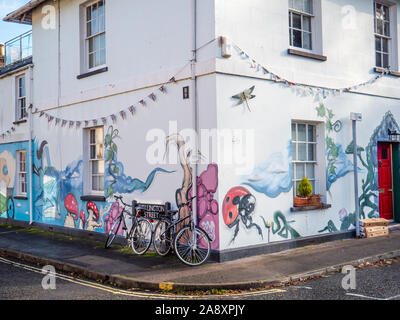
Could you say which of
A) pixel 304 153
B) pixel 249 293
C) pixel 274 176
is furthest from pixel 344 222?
pixel 249 293

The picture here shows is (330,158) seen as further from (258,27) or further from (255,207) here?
(258,27)

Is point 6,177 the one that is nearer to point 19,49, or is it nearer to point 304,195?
point 19,49

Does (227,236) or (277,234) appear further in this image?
(277,234)

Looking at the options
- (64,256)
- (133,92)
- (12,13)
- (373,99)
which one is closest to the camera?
(64,256)

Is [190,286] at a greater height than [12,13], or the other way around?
[12,13]

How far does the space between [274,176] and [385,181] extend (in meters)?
4.53

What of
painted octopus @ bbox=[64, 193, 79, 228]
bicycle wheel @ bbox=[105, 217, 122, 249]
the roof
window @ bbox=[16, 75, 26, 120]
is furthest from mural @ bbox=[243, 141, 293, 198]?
window @ bbox=[16, 75, 26, 120]

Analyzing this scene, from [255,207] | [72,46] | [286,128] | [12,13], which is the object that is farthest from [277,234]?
[12,13]

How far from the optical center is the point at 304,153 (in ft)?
35.4

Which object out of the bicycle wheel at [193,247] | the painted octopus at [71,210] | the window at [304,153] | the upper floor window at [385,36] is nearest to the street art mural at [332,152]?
the window at [304,153]

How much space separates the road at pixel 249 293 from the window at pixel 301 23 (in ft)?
18.0
